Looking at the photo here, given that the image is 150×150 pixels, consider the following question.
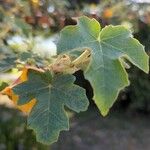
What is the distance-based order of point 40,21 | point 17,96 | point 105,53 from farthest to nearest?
1. point 40,21
2. point 17,96
3. point 105,53

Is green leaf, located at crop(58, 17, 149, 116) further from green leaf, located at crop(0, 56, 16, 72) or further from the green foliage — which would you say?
green leaf, located at crop(0, 56, 16, 72)

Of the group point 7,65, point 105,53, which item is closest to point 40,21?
point 7,65

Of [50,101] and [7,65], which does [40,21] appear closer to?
[7,65]

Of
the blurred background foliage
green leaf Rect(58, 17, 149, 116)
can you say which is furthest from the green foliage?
the blurred background foliage

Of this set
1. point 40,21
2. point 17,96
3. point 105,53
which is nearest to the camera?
point 105,53

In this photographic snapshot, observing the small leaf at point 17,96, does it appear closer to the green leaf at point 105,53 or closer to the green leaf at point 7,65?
the green leaf at point 7,65

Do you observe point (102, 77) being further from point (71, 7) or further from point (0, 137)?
point (0, 137)
